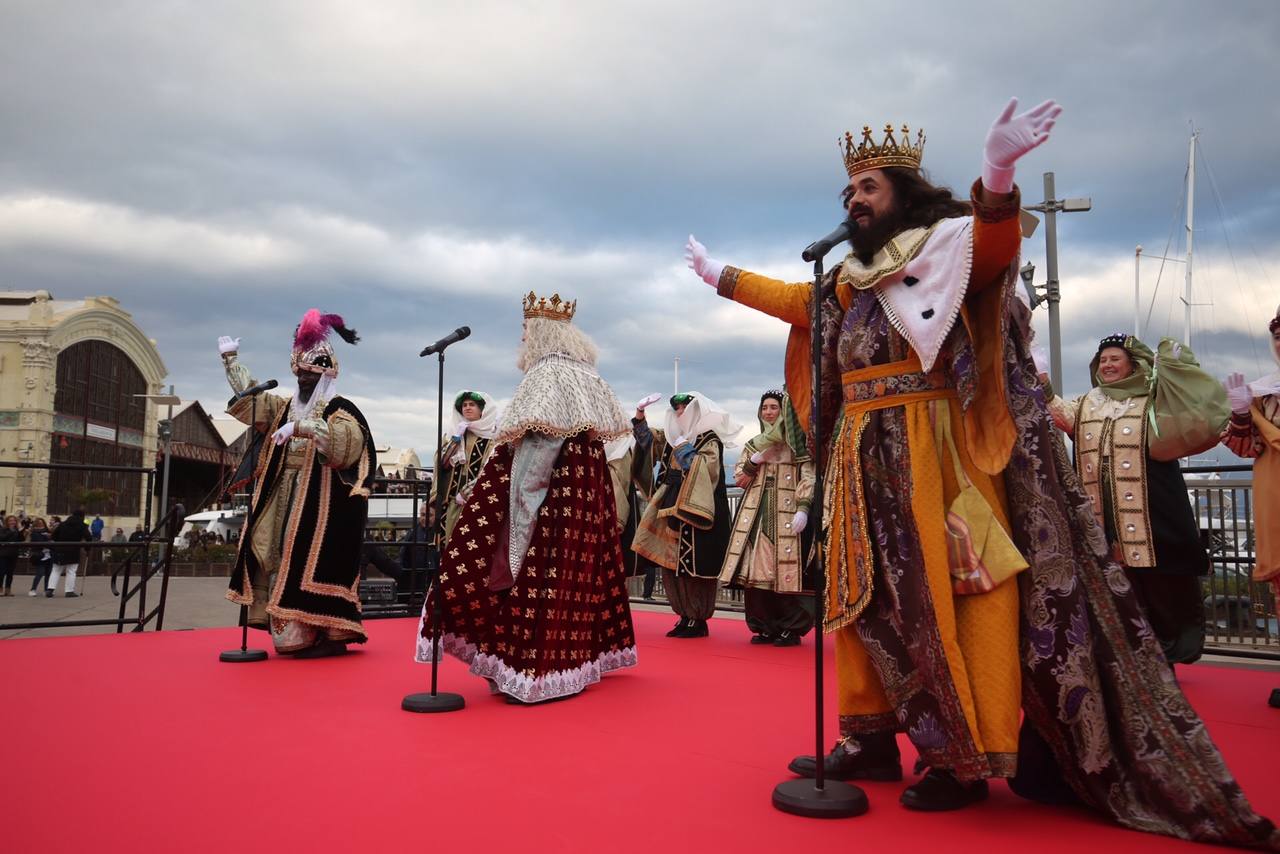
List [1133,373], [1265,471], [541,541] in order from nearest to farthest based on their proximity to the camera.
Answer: [541,541], [1265,471], [1133,373]

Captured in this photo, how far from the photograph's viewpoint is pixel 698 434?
7098 mm

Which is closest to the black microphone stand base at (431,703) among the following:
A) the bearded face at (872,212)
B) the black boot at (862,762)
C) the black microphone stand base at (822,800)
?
the black boot at (862,762)

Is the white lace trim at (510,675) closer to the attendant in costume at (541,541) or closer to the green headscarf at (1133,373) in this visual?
the attendant in costume at (541,541)

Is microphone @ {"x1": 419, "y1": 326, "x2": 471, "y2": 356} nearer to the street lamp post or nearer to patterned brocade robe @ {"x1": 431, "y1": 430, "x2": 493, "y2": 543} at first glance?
patterned brocade robe @ {"x1": 431, "y1": 430, "x2": 493, "y2": 543}

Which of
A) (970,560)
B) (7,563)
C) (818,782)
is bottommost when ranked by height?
(7,563)

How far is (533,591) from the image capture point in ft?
13.8

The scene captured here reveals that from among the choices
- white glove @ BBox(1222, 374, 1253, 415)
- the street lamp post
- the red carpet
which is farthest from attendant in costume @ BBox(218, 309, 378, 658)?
the street lamp post

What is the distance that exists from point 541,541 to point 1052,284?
8821 mm

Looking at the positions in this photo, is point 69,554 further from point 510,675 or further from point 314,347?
point 510,675

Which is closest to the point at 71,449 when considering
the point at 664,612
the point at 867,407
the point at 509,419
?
the point at 664,612

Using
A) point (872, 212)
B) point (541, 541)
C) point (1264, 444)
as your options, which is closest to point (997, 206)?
point (872, 212)

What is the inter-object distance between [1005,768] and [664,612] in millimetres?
7033

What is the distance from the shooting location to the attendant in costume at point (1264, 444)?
4.25m

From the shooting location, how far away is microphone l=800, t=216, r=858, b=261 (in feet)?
8.13
